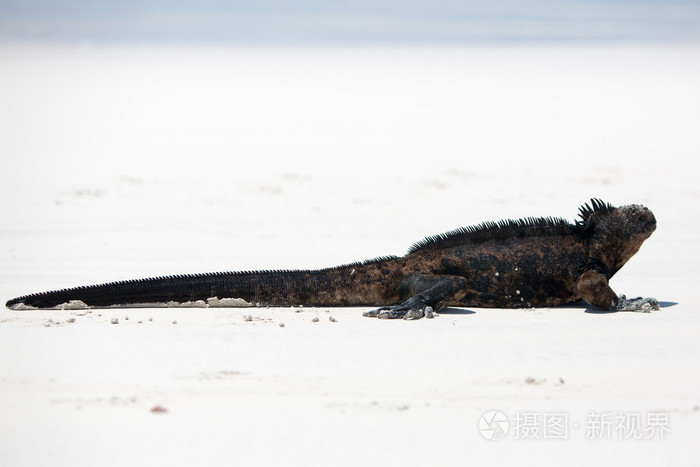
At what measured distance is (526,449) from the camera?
162 inches

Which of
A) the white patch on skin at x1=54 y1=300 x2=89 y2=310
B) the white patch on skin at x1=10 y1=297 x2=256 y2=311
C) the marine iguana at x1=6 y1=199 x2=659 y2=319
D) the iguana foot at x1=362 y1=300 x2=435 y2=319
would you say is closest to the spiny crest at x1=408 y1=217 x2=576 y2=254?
the marine iguana at x1=6 y1=199 x2=659 y2=319

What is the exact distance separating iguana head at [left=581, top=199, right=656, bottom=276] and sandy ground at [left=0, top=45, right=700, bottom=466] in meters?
0.60

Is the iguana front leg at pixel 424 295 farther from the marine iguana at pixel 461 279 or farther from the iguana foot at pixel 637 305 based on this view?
the iguana foot at pixel 637 305

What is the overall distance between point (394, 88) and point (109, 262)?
26523 mm

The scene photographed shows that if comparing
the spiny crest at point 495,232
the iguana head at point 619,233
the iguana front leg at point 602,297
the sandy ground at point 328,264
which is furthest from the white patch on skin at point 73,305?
the iguana head at point 619,233

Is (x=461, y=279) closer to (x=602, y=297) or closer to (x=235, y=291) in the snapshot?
(x=602, y=297)

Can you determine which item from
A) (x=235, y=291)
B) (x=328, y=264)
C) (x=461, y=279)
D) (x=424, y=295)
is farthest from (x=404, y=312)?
(x=328, y=264)

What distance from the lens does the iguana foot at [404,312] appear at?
6.71m

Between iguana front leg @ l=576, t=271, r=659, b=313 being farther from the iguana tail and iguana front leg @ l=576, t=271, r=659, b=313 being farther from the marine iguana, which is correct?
the iguana tail

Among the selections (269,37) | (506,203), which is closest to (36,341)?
(506,203)

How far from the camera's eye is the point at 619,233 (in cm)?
732

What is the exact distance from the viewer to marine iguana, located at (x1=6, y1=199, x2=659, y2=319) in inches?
274

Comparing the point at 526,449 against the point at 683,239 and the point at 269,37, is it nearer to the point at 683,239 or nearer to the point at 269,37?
the point at 683,239

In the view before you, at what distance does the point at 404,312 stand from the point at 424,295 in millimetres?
260
